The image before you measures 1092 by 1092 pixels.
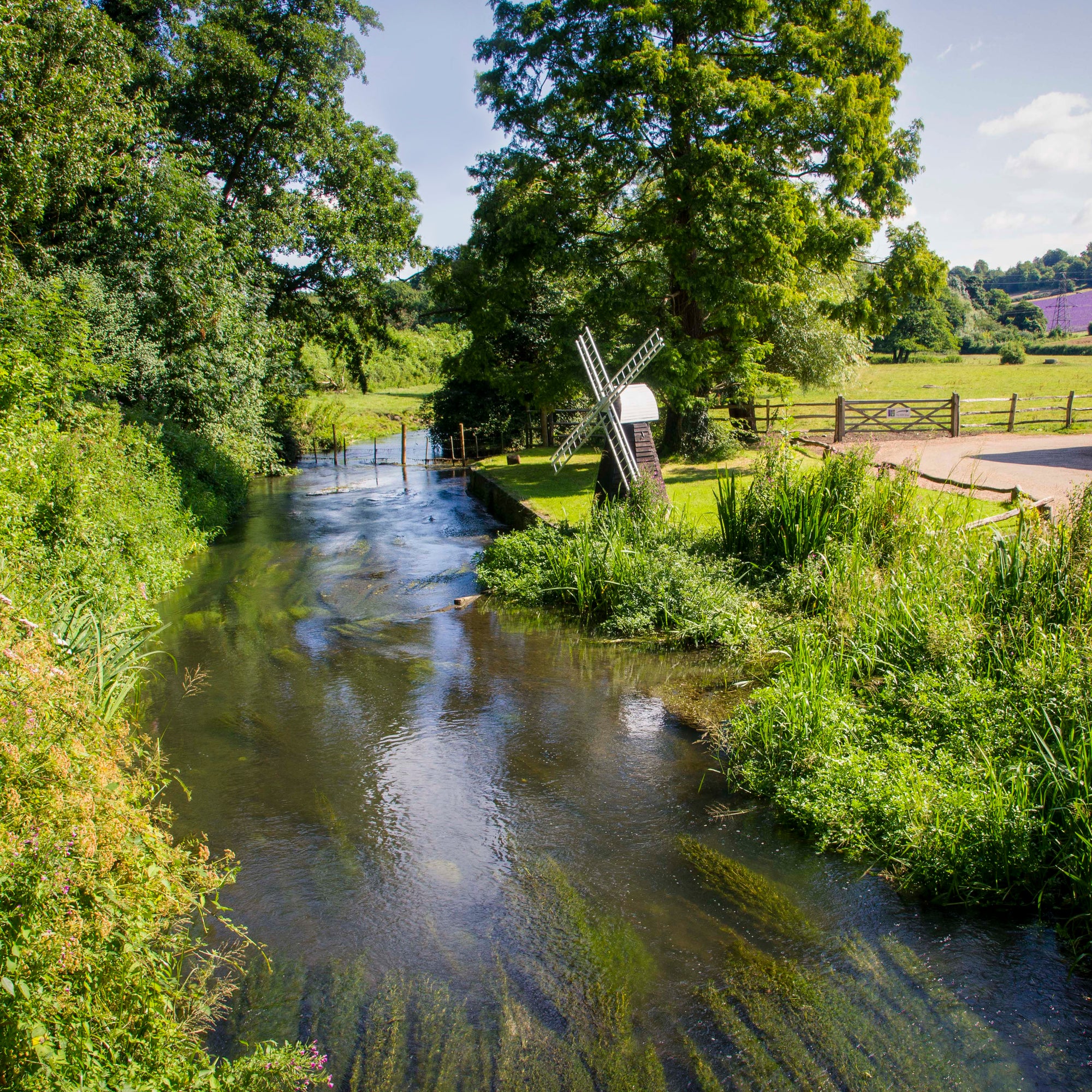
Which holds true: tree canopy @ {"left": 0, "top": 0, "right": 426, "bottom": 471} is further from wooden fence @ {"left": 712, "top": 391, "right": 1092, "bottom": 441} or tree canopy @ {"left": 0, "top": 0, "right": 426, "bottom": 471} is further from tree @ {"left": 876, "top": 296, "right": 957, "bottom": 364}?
tree @ {"left": 876, "top": 296, "right": 957, "bottom": 364}

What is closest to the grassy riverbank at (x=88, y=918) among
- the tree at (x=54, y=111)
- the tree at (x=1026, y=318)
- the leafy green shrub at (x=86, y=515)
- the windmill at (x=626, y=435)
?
the leafy green shrub at (x=86, y=515)

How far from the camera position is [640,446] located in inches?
665

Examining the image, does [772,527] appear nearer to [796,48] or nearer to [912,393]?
[796,48]

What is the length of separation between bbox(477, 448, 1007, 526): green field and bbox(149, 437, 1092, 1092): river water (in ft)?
21.3

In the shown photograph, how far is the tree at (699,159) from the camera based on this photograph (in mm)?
20234

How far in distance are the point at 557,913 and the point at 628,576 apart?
7404mm

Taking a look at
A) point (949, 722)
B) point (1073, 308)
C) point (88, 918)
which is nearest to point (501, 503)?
point (949, 722)

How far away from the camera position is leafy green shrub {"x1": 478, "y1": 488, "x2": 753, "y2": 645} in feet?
39.0

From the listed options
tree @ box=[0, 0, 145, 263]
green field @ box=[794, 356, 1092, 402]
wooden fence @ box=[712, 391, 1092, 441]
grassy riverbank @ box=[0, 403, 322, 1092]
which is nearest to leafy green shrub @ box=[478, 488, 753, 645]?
grassy riverbank @ box=[0, 403, 322, 1092]

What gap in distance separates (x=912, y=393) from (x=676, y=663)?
4402 centimetres

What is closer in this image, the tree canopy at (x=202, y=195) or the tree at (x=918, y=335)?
the tree canopy at (x=202, y=195)

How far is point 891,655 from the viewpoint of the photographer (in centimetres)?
902

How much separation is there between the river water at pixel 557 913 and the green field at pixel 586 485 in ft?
21.3

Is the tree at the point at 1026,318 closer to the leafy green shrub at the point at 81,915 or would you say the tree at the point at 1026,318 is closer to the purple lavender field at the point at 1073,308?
the purple lavender field at the point at 1073,308
